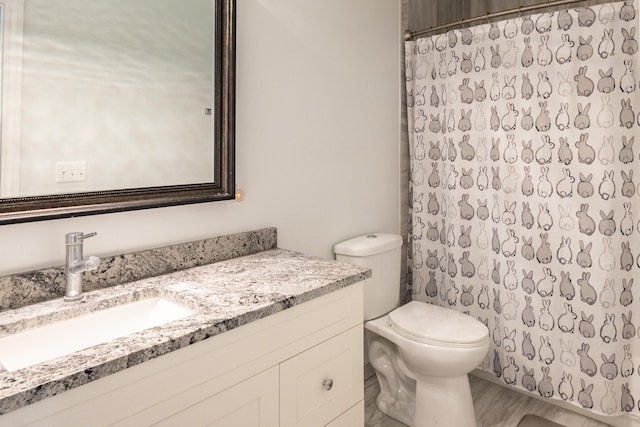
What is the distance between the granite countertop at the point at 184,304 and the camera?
0.86 meters

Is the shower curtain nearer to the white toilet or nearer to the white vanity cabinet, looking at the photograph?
the white toilet

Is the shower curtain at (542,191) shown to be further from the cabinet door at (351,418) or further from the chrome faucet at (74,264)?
the chrome faucet at (74,264)

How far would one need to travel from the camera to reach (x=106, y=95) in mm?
1374

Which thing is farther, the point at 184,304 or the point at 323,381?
the point at 323,381

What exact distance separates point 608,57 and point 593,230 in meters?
0.76

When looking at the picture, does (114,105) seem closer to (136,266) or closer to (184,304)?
(136,266)

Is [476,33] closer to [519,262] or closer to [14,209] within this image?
[519,262]

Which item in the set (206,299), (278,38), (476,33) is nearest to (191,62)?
(278,38)

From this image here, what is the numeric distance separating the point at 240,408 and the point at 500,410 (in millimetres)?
1595

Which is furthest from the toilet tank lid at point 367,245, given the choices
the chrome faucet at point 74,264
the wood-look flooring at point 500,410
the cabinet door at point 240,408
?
the chrome faucet at point 74,264

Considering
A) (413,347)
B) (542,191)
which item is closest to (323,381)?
(413,347)

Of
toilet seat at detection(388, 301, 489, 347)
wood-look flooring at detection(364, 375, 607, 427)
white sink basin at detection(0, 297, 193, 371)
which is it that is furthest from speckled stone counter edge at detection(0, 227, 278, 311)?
wood-look flooring at detection(364, 375, 607, 427)

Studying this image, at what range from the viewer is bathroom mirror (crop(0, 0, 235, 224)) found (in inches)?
48.2

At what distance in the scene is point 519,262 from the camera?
2.22 m
